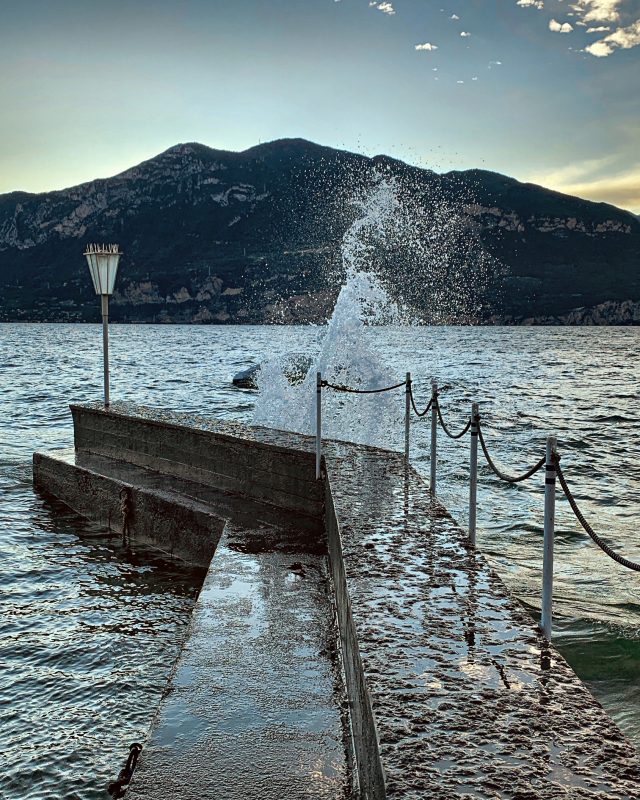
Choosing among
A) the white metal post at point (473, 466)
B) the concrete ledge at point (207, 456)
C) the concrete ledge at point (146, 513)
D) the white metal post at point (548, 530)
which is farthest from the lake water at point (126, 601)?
the white metal post at point (548, 530)

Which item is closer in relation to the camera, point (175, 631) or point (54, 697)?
point (54, 697)

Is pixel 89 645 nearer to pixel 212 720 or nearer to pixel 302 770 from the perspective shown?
pixel 212 720

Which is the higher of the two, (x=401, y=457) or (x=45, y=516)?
(x=401, y=457)

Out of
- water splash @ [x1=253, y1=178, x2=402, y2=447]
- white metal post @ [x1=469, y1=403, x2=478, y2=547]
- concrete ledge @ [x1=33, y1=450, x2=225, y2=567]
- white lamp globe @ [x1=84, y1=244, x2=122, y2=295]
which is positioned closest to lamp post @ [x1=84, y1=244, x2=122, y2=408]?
white lamp globe @ [x1=84, y1=244, x2=122, y2=295]

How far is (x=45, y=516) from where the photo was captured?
10.2 metres

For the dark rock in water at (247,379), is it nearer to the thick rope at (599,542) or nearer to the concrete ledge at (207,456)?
the concrete ledge at (207,456)

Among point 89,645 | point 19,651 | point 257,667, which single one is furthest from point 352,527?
point 19,651

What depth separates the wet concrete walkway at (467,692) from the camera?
7.55 feet

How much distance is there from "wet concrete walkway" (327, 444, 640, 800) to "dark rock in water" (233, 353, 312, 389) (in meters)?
13.2

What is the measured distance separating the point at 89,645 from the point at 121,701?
1.05 meters

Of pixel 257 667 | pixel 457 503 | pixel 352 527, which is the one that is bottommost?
pixel 457 503

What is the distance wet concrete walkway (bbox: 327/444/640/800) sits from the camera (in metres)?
2.30

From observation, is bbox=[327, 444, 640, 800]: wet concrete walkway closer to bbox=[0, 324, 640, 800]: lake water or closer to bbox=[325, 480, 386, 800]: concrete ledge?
bbox=[325, 480, 386, 800]: concrete ledge

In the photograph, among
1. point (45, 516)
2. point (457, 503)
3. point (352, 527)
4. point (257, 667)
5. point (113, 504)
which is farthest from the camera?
point (457, 503)
